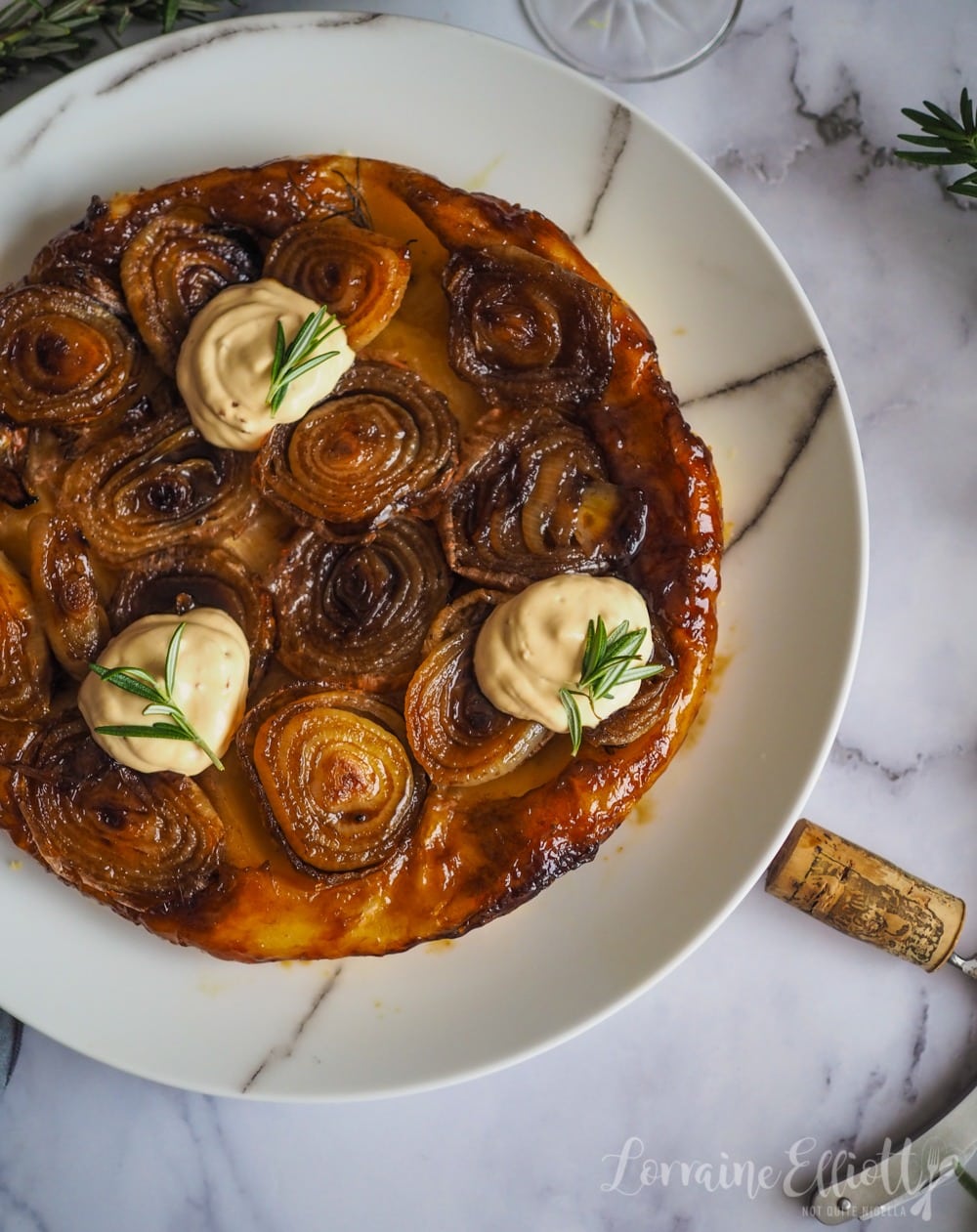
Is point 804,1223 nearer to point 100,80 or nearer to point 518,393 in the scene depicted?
point 518,393

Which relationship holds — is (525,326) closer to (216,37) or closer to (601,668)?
(601,668)

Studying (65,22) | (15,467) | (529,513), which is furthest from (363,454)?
(65,22)

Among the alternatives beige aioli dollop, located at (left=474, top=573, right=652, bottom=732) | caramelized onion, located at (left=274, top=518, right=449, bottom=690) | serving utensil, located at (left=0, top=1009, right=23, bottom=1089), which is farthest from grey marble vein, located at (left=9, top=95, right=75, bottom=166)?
serving utensil, located at (left=0, top=1009, right=23, bottom=1089)

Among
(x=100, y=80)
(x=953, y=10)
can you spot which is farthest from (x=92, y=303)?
(x=953, y=10)

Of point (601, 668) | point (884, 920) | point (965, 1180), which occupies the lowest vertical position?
point (965, 1180)

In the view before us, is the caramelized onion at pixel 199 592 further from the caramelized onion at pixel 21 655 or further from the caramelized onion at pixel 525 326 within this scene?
the caramelized onion at pixel 525 326

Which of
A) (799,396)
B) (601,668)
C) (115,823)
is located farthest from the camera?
(799,396)

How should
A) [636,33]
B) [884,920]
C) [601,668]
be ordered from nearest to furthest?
[601,668] → [884,920] → [636,33]
